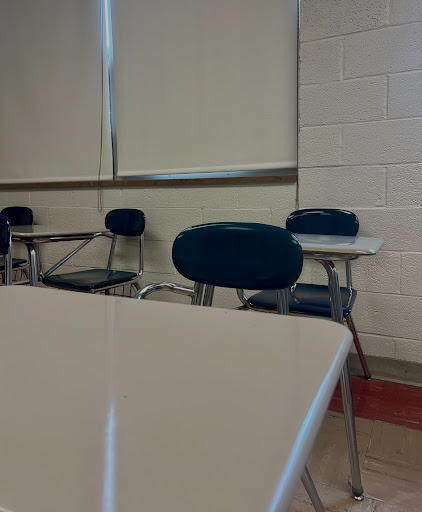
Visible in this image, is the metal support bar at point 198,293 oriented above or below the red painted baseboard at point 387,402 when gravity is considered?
above

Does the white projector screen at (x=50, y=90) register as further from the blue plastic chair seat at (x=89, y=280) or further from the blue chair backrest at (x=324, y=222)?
the blue chair backrest at (x=324, y=222)

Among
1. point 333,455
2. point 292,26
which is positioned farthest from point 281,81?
point 333,455

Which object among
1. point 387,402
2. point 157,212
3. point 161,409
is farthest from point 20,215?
point 161,409

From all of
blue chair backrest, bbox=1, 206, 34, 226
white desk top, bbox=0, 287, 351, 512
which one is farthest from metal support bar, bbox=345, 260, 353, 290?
blue chair backrest, bbox=1, 206, 34, 226

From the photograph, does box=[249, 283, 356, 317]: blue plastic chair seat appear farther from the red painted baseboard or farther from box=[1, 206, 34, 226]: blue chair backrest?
box=[1, 206, 34, 226]: blue chair backrest

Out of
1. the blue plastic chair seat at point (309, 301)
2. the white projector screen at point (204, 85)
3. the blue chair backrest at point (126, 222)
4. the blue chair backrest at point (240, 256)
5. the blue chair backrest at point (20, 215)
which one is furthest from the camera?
the blue chair backrest at point (20, 215)

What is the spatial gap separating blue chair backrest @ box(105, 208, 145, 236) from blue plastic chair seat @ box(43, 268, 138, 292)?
30 cm

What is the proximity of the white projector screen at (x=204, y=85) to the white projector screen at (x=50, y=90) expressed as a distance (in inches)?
8.8

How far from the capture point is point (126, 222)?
8.29ft

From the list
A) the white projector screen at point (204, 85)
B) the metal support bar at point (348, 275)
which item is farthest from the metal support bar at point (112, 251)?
the metal support bar at point (348, 275)

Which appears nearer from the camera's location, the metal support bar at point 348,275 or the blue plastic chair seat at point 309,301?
the blue plastic chair seat at point 309,301

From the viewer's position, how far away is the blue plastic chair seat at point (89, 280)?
79.0 inches

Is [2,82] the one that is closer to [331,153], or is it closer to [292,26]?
[292,26]

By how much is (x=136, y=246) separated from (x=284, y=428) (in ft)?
8.16
